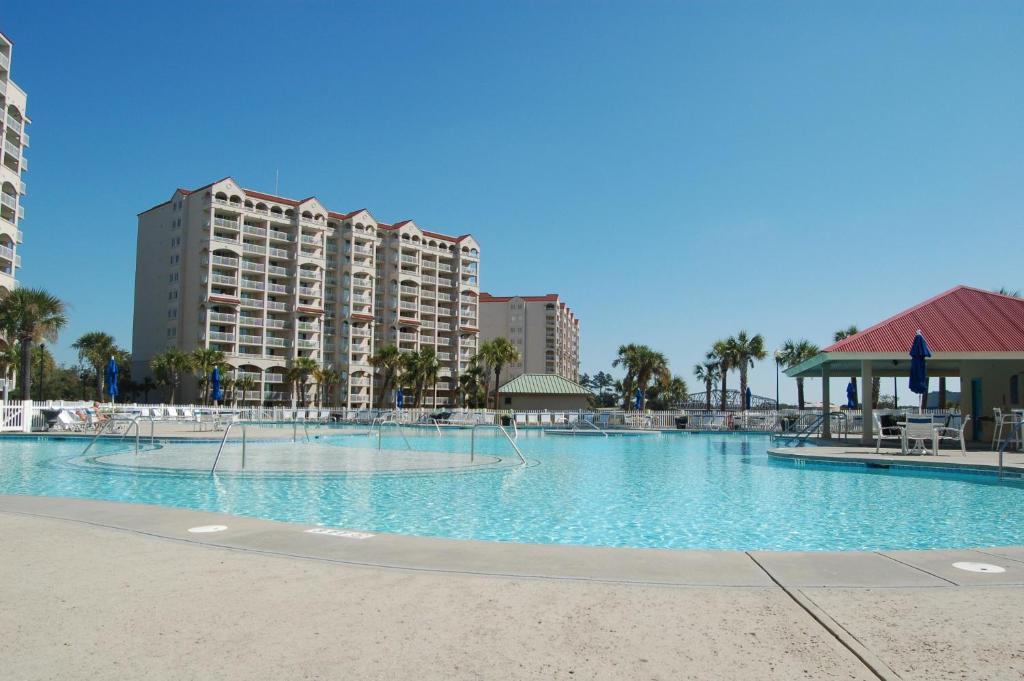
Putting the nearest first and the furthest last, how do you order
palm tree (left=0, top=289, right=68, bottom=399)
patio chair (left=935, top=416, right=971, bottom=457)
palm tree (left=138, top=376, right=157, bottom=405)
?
patio chair (left=935, top=416, right=971, bottom=457) → palm tree (left=0, top=289, right=68, bottom=399) → palm tree (left=138, top=376, right=157, bottom=405)

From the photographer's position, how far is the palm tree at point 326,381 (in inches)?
2918

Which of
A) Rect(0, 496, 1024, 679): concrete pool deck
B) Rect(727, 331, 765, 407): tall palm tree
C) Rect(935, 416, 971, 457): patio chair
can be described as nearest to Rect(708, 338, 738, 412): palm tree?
Rect(727, 331, 765, 407): tall palm tree

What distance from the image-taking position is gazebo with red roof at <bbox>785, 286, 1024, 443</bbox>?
2065 centimetres

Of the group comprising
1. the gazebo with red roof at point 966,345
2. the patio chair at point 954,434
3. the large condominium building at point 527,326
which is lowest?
the patio chair at point 954,434

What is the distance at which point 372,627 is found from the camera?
4059mm

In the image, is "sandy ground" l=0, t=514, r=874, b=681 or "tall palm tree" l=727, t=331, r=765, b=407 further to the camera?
"tall palm tree" l=727, t=331, r=765, b=407

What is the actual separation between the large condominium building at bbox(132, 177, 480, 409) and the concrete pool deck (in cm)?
6982

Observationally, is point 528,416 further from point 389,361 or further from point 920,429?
point 389,361

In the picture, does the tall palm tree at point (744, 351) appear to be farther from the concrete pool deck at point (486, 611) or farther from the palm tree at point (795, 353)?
the concrete pool deck at point (486, 611)

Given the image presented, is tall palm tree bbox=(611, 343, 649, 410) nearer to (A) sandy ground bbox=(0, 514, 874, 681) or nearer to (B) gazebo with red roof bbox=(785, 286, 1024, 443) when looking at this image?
(B) gazebo with red roof bbox=(785, 286, 1024, 443)

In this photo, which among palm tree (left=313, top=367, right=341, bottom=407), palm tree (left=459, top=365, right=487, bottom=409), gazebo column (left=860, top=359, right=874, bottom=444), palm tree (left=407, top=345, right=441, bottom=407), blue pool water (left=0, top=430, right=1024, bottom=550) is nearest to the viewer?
blue pool water (left=0, top=430, right=1024, bottom=550)

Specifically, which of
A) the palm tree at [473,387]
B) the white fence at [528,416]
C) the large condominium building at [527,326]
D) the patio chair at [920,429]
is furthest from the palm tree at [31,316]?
the large condominium building at [527,326]

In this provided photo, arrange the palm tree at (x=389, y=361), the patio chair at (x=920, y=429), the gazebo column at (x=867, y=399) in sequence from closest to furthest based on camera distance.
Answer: the patio chair at (x=920, y=429) < the gazebo column at (x=867, y=399) < the palm tree at (x=389, y=361)

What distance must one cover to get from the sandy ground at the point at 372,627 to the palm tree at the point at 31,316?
1504 inches
